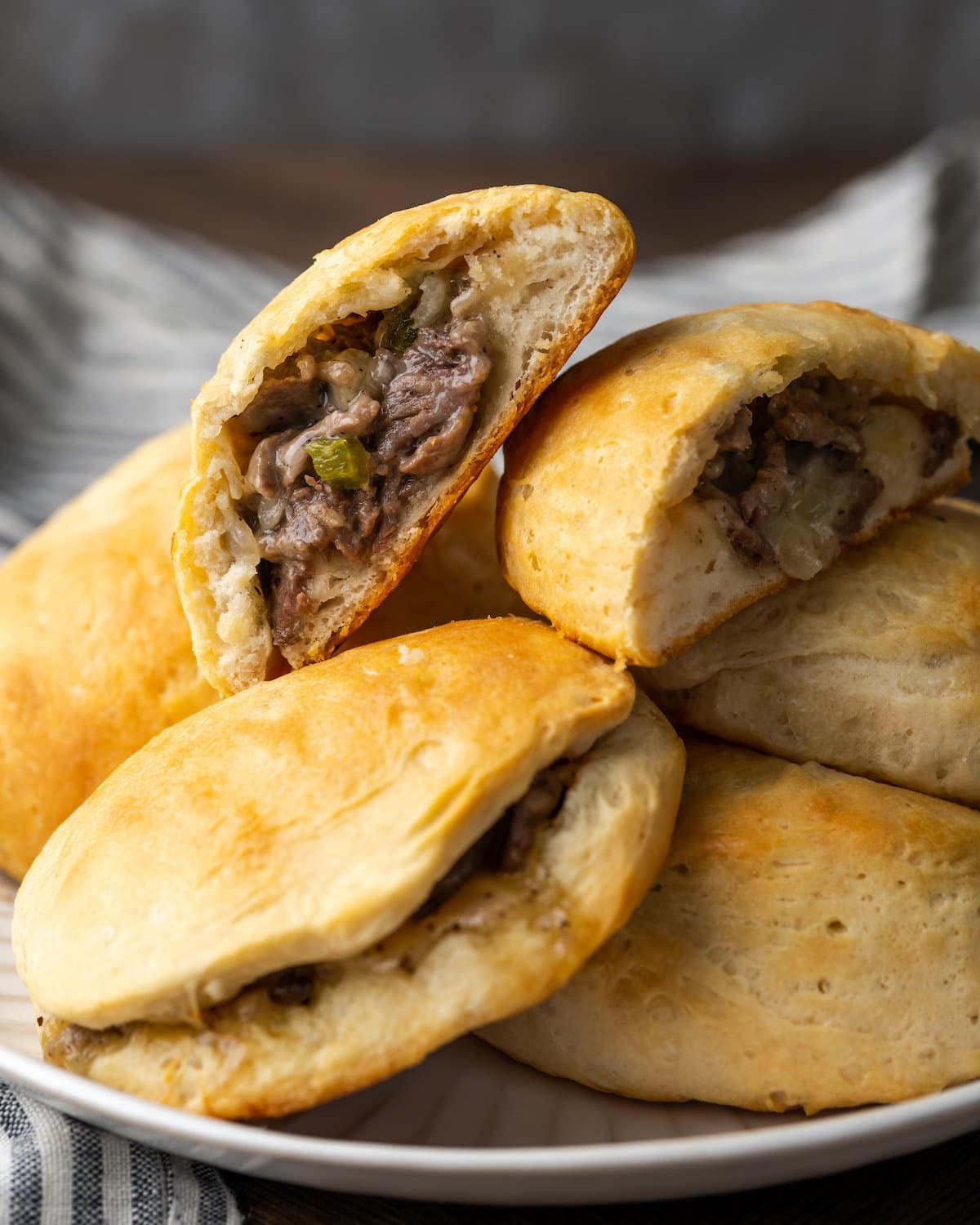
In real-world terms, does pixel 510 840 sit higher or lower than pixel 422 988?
higher

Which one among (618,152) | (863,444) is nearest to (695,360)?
(863,444)

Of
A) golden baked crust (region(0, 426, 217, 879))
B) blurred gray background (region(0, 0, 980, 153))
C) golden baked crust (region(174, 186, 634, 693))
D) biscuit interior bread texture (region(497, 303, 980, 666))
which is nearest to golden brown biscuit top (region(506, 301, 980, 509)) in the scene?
biscuit interior bread texture (region(497, 303, 980, 666))

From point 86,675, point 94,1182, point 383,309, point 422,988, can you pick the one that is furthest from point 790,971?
point 86,675

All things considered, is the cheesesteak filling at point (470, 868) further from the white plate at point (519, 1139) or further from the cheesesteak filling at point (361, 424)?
the cheesesteak filling at point (361, 424)

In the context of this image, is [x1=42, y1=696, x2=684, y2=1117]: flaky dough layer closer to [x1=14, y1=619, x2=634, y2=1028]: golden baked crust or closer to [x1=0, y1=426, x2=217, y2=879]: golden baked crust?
[x1=14, y1=619, x2=634, y2=1028]: golden baked crust

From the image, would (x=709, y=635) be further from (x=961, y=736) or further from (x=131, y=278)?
(x=131, y=278)

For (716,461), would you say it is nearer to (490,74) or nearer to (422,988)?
(422,988)
